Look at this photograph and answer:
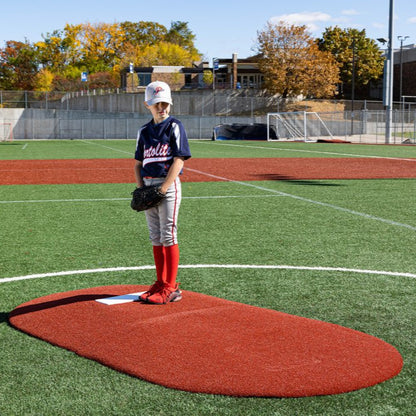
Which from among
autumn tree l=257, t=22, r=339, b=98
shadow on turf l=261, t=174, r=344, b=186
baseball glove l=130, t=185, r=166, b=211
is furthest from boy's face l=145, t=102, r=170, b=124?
autumn tree l=257, t=22, r=339, b=98

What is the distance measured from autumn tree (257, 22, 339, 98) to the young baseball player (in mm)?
69844

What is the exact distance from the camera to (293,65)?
74562 mm

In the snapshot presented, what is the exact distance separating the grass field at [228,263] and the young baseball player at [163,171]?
2.09ft

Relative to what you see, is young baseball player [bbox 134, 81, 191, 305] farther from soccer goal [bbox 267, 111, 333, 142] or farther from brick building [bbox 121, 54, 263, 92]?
brick building [bbox 121, 54, 263, 92]

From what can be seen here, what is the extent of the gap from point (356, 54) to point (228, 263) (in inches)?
3345

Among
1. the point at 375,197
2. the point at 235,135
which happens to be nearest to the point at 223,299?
the point at 375,197

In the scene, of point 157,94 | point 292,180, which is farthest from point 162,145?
point 292,180

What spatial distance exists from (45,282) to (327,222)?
527cm

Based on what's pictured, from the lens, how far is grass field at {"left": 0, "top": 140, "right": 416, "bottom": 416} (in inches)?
141

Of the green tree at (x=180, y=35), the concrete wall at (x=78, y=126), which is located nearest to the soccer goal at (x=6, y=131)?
the concrete wall at (x=78, y=126)

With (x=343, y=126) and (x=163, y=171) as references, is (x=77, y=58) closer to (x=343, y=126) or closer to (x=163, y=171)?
(x=343, y=126)

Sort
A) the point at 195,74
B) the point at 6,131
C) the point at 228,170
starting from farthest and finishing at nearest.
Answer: the point at 195,74 → the point at 6,131 → the point at 228,170

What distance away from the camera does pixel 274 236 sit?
29.6 ft

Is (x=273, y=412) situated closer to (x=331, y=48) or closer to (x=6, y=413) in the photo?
(x=6, y=413)
